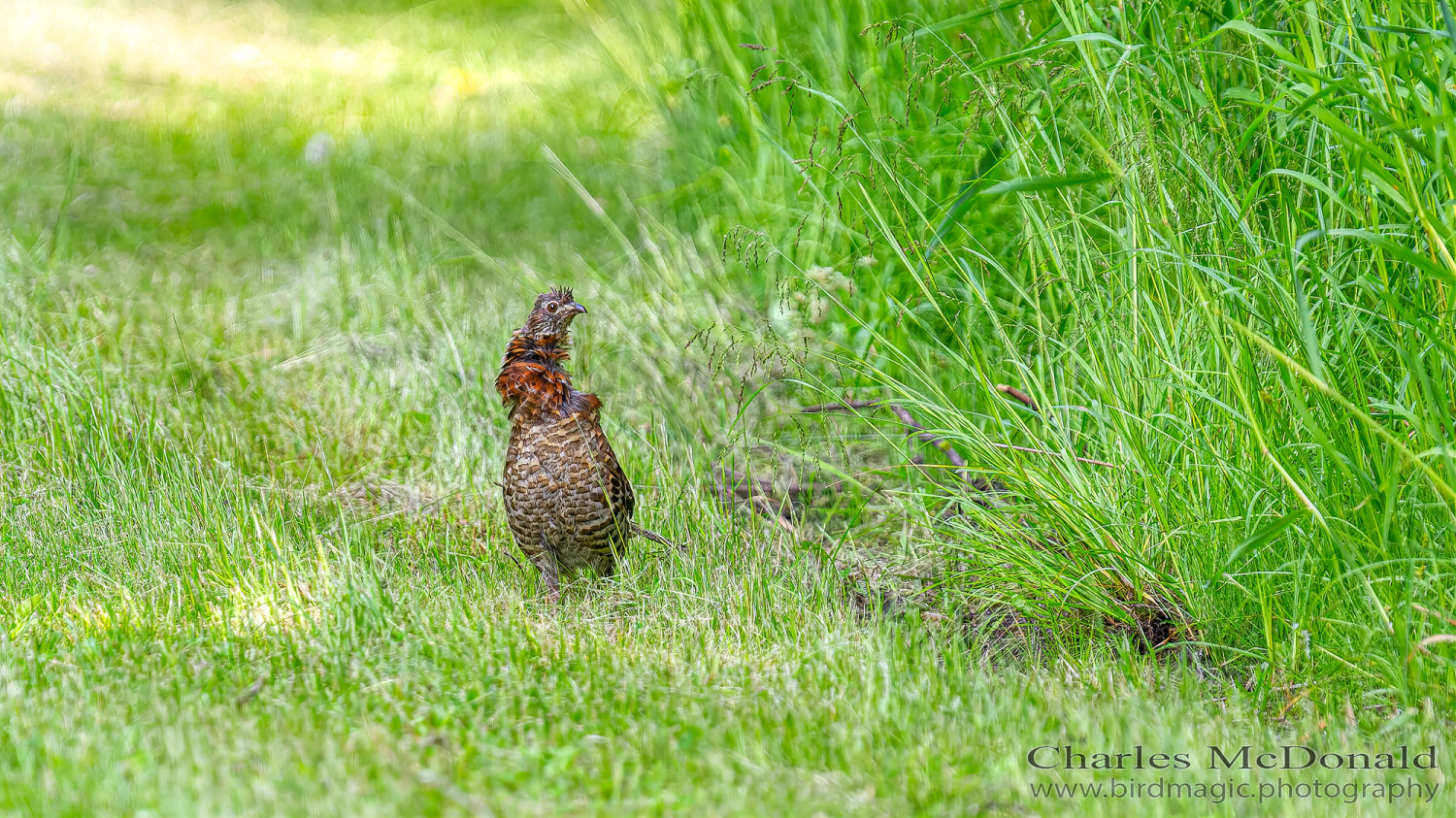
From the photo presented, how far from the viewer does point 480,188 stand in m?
7.61

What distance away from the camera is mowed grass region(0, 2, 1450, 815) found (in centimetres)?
265

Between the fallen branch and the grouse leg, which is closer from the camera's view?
the fallen branch

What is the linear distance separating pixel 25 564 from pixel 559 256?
319cm

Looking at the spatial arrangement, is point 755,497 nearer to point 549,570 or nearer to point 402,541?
point 549,570

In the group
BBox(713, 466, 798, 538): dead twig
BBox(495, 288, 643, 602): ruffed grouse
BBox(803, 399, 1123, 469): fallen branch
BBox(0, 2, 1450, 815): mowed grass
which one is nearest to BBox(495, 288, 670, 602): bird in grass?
BBox(495, 288, 643, 602): ruffed grouse

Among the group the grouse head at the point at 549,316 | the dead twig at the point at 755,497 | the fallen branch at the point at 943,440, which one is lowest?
the dead twig at the point at 755,497

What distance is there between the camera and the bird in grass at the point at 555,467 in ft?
12.6

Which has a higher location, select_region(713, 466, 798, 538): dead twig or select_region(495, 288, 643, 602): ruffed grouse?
select_region(495, 288, 643, 602): ruffed grouse

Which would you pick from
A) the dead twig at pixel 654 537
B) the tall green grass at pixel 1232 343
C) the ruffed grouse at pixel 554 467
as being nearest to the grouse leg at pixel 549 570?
the ruffed grouse at pixel 554 467

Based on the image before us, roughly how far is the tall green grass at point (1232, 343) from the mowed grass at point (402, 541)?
9.6 inches

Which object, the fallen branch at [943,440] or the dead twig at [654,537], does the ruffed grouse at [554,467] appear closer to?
the dead twig at [654,537]

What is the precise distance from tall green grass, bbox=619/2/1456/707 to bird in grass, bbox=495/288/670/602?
27.7 inches

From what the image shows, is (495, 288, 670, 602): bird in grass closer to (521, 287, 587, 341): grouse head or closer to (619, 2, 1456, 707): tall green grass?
(521, 287, 587, 341): grouse head

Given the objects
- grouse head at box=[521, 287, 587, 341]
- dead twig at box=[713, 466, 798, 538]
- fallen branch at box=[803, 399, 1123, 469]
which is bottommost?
dead twig at box=[713, 466, 798, 538]
